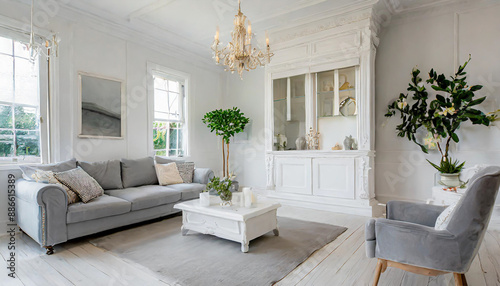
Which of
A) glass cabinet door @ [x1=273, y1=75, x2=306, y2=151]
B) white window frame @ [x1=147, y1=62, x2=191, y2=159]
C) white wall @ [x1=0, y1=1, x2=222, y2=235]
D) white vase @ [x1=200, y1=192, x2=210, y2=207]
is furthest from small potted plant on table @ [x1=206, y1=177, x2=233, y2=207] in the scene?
white window frame @ [x1=147, y1=62, x2=191, y2=159]

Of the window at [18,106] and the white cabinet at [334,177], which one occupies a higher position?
the window at [18,106]

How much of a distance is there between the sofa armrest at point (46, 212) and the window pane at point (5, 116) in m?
1.05

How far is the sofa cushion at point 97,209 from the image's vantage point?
9.12ft

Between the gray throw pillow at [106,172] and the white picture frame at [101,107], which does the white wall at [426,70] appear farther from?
the white picture frame at [101,107]

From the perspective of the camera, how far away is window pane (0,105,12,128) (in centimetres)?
330

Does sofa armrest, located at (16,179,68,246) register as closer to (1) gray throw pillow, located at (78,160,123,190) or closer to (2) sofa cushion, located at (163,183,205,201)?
(1) gray throw pillow, located at (78,160,123,190)

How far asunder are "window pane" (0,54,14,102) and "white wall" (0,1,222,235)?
51 centimetres

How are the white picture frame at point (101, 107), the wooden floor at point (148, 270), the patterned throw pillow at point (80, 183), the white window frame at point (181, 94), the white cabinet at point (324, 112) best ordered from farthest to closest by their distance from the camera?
the white window frame at point (181, 94) → the white cabinet at point (324, 112) → the white picture frame at point (101, 107) → the patterned throw pillow at point (80, 183) → the wooden floor at point (148, 270)

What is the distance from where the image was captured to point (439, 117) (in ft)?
12.1

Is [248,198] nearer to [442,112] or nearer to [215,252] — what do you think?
[215,252]

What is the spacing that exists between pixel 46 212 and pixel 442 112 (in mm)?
4724

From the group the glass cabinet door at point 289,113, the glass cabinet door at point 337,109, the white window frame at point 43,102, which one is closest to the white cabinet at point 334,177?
the glass cabinet door at point 337,109

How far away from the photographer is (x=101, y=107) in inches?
167

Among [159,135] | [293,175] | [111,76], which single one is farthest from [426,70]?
[111,76]
